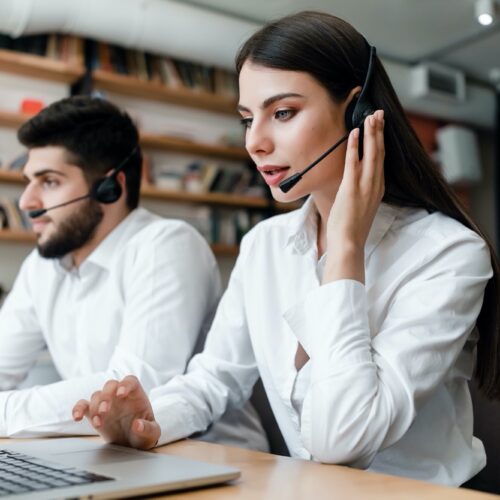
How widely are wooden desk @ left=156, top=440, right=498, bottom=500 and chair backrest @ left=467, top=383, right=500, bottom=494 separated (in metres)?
0.45

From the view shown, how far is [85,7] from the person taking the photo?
3928mm

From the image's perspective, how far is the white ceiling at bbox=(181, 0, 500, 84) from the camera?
14.4ft

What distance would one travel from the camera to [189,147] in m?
4.73

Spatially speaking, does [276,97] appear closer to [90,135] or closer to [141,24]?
[90,135]

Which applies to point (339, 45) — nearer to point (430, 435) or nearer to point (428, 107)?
point (430, 435)

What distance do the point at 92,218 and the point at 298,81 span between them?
92cm

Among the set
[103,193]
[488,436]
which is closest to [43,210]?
[103,193]

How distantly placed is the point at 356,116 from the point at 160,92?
12.0 feet

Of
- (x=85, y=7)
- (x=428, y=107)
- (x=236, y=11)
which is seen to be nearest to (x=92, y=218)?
(x=85, y=7)

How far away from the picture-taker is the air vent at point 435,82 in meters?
5.38

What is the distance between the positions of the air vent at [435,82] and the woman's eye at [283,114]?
4524 millimetres

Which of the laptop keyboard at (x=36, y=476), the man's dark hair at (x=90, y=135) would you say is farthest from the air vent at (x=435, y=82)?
the laptop keyboard at (x=36, y=476)

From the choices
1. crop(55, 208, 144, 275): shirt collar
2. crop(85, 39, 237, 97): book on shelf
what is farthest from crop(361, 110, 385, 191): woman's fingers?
crop(85, 39, 237, 97): book on shelf

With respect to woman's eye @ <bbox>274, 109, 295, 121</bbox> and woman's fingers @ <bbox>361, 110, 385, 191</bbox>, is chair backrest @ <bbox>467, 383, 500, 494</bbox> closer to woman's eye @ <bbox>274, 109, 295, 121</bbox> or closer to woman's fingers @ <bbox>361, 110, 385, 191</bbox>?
woman's fingers @ <bbox>361, 110, 385, 191</bbox>
